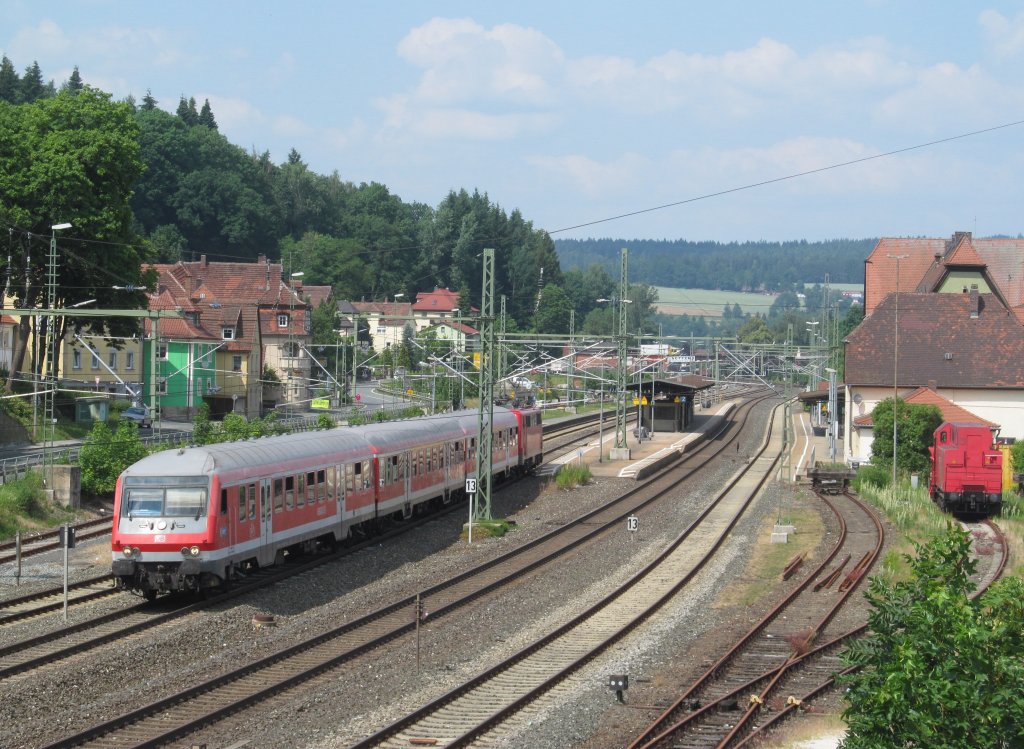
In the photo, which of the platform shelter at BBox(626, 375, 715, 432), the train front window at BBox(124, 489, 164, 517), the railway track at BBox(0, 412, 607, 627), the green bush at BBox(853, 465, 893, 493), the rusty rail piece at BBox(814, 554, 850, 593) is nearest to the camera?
the railway track at BBox(0, 412, 607, 627)

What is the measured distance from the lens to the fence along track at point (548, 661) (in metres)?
14.2

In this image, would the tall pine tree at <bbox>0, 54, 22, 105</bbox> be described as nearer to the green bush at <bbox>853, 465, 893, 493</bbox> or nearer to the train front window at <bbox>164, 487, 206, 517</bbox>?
the green bush at <bbox>853, 465, 893, 493</bbox>

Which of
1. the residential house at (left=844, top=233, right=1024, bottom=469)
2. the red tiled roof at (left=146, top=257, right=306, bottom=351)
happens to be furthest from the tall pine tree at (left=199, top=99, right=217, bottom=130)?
the residential house at (left=844, top=233, right=1024, bottom=469)

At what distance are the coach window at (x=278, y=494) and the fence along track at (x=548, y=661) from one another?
259 inches

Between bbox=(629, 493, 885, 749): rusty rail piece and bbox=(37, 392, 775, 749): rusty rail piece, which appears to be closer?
bbox=(37, 392, 775, 749): rusty rail piece

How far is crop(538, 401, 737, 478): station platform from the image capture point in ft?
156

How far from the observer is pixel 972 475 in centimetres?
3600

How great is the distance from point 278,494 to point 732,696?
10.9 metres

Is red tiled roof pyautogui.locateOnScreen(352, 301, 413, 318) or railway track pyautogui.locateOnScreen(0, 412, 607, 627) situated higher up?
red tiled roof pyautogui.locateOnScreen(352, 301, 413, 318)

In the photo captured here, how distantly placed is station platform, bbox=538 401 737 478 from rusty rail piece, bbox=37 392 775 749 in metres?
16.3

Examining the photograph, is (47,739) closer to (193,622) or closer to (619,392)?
(193,622)

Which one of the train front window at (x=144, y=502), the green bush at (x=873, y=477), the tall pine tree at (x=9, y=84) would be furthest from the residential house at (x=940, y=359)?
the tall pine tree at (x=9, y=84)

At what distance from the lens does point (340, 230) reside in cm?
15388

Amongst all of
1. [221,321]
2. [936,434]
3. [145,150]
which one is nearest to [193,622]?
[936,434]
